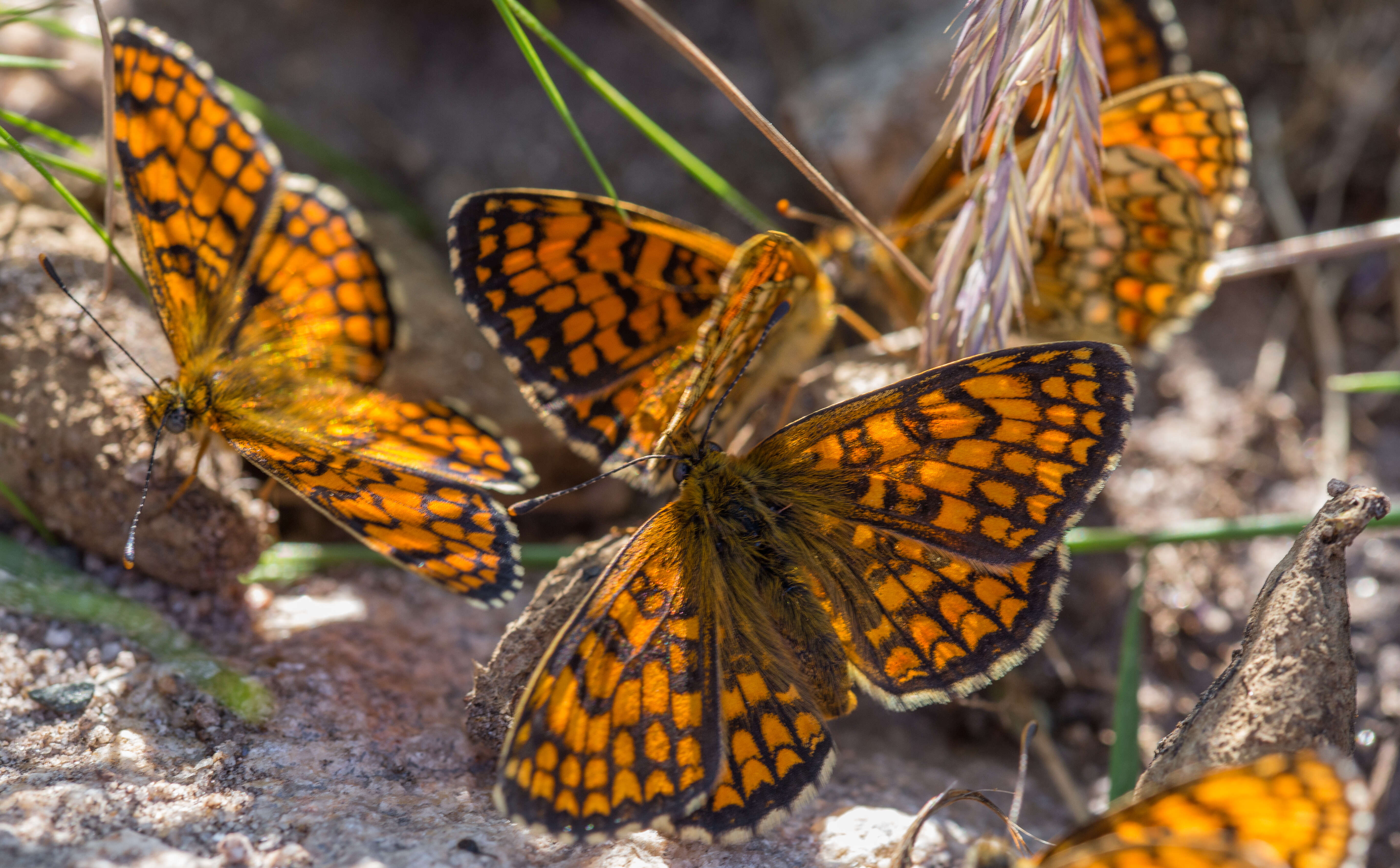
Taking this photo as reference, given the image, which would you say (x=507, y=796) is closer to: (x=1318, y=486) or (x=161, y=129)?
(x=161, y=129)

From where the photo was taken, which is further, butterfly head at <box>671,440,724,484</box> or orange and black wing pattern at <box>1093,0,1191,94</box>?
orange and black wing pattern at <box>1093,0,1191,94</box>

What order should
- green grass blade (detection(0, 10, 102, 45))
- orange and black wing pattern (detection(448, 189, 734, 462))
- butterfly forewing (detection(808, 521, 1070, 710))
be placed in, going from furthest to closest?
orange and black wing pattern (detection(448, 189, 734, 462))
green grass blade (detection(0, 10, 102, 45))
butterfly forewing (detection(808, 521, 1070, 710))

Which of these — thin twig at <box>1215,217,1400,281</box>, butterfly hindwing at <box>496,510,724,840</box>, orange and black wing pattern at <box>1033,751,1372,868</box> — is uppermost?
thin twig at <box>1215,217,1400,281</box>

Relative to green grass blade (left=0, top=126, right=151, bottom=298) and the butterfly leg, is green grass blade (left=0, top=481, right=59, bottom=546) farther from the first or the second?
green grass blade (left=0, top=126, right=151, bottom=298)

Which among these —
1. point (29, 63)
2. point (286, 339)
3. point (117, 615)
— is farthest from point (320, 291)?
point (117, 615)

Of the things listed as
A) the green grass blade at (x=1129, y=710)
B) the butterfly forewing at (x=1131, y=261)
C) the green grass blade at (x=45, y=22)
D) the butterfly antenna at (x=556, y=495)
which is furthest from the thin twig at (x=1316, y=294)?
the green grass blade at (x=45, y=22)

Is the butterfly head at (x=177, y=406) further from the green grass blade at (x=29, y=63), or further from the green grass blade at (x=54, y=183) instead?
the green grass blade at (x=29, y=63)

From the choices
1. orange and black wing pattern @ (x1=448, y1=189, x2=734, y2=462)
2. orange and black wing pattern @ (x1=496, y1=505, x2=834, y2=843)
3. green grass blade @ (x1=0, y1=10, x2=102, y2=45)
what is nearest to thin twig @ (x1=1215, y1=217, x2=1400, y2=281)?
orange and black wing pattern @ (x1=448, y1=189, x2=734, y2=462)

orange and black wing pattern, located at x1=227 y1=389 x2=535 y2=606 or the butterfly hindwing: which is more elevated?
orange and black wing pattern, located at x1=227 y1=389 x2=535 y2=606
